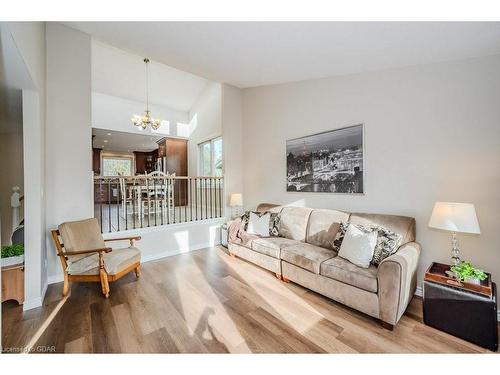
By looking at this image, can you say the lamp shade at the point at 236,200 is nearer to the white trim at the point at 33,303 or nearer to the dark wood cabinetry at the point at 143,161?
the white trim at the point at 33,303

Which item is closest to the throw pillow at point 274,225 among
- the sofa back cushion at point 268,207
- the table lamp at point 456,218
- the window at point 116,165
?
the sofa back cushion at point 268,207

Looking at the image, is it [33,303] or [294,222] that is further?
[294,222]

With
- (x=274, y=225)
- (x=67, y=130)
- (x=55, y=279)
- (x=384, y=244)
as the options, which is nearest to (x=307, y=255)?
(x=384, y=244)

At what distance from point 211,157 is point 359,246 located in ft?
15.9

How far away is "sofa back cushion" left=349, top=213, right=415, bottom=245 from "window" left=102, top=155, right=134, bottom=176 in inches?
455

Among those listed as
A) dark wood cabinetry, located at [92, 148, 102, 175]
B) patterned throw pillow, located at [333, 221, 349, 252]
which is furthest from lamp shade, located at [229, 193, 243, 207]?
dark wood cabinetry, located at [92, 148, 102, 175]

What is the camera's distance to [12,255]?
94.3 inches

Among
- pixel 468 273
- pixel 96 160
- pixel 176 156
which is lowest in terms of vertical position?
pixel 468 273

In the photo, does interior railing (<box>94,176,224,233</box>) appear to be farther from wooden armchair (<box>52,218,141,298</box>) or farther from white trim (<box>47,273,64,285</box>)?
white trim (<box>47,273,64,285</box>)

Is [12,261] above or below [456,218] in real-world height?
below

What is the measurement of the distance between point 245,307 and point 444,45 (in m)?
3.30

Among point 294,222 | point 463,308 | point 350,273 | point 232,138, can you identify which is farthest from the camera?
point 232,138

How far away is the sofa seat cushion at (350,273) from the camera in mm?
2056

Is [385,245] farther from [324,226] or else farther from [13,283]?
[13,283]
